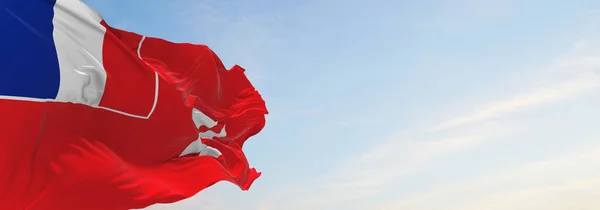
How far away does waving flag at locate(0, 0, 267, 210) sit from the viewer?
9977 millimetres

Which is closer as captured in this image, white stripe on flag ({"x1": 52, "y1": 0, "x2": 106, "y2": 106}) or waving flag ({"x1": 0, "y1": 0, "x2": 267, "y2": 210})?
waving flag ({"x1": 0, "y1": 0, "x2": 267, "y2": 210})

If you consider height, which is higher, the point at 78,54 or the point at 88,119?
the point at 78,54

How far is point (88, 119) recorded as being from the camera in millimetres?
11242

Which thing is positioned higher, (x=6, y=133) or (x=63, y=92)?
(x=63, y=92)

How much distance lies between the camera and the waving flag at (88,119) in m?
9.98

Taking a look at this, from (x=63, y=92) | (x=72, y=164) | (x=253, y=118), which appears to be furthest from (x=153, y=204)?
(x=253, y=118)

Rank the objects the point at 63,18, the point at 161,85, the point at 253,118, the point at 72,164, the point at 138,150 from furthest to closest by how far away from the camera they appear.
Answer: the point at 253,118, the point at 161,85, the point at 138,150, the point at 63,18, the point at 72,164

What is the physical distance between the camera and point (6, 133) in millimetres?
9641

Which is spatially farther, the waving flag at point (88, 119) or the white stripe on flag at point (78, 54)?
the white stripe on flag at point (78, 54)

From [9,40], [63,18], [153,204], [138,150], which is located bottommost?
[153,204]

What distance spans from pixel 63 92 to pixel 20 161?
154cm

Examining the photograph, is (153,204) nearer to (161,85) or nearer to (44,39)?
(161,85)

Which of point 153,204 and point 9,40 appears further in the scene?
point 153,204

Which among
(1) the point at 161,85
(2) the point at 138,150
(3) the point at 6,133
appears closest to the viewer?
(3) the point at 6,133
